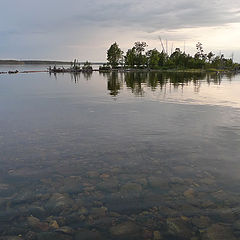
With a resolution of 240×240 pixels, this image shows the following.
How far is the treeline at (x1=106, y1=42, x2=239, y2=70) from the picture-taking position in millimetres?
167375

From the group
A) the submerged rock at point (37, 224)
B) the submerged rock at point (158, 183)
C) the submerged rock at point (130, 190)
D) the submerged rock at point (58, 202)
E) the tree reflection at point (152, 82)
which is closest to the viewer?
the submerged rock at point (37, 224)

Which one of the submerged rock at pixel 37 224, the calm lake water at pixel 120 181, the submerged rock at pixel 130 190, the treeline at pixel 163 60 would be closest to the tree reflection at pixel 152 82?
the calm lake water at pixel 120 181

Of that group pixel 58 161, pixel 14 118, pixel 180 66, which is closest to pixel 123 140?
pixel 58 161

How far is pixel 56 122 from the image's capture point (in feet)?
63.1

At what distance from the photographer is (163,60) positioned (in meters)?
176

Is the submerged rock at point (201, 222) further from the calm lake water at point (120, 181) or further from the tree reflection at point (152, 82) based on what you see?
the tree reflection at point (152, 82)

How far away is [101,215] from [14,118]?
16.4 meters

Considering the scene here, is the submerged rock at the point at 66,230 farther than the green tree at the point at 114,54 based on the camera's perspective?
No

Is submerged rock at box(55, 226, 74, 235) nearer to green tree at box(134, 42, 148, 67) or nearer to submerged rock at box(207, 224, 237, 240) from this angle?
submerged rock at box(207, 224, 237, 240)

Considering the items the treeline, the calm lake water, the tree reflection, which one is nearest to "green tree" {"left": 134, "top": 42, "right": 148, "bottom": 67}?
the treeline

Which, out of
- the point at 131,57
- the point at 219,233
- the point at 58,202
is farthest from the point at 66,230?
the point at 131,57

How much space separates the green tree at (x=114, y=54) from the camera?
186 metres

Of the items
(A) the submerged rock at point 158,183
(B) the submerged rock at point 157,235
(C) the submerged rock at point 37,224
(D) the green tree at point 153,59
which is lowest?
(B) the submerged rock at point 157,235

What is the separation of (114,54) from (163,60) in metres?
41.5
